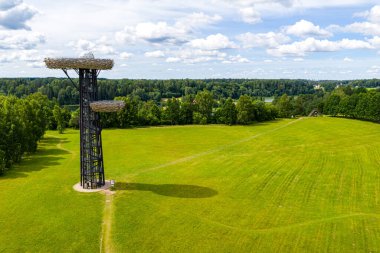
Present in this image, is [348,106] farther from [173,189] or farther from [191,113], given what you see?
[173,189]

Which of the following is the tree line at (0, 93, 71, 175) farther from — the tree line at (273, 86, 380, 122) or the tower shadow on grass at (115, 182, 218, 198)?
the tree line at (273, 86, 380, 122)

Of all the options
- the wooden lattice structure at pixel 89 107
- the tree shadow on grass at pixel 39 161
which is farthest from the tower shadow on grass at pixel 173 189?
the tree shadow on grass at pixel 39 161

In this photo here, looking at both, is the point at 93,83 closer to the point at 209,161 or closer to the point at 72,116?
the point at 209,161

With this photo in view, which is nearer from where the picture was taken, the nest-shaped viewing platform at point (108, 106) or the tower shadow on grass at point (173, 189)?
the nest-shaped viewing platform at point (108, 106)

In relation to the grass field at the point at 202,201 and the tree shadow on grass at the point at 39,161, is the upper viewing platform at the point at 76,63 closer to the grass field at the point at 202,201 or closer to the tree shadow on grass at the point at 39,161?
the grass field at the point at 202,201

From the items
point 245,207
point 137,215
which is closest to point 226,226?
point 245,207

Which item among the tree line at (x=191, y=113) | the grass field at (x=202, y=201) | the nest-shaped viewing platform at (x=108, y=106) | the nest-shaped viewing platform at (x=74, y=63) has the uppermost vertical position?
the nest-shaped viewing platform at (x=74, y=63)
